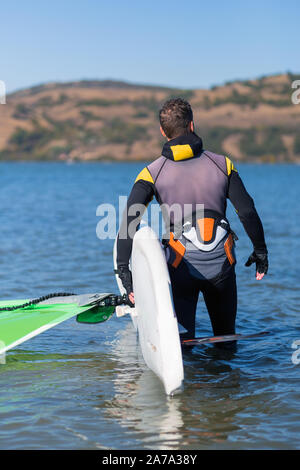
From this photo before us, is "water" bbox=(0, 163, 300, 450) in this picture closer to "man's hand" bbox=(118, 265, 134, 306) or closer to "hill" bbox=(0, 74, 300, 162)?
"man's hand" bbox=(118, 265, 134, 306)

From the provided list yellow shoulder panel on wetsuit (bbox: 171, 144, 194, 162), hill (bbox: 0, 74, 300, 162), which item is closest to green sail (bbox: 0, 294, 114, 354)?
yellow shoulder panel on wetsuit (bbox: 171, 144, 194, 162)

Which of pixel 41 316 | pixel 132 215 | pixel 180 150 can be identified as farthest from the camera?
pixel 41 316

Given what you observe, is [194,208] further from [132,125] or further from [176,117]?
[132,125]

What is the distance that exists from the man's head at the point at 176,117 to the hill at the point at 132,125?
446ft

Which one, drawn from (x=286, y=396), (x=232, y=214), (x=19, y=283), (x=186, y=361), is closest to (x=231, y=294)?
(x=286, y=396)

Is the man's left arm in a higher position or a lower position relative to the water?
higher

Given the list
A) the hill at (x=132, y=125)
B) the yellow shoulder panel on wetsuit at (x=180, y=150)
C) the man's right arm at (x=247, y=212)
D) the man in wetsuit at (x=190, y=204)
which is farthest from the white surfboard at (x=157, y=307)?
the hill at (x=132, y=125)

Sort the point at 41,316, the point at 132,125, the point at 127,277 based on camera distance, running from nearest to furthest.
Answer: the point at 127,277, the point at 41,316, the point at 132,125

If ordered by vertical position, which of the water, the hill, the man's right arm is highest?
the hill

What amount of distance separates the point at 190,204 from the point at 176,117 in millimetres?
629

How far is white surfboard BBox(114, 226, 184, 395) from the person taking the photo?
4062 mm

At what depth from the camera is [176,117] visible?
441 cm

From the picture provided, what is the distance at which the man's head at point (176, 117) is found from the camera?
4.40 m

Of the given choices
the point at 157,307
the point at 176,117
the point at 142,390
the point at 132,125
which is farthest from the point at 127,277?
the point at 132,125
